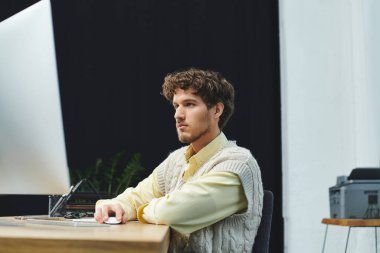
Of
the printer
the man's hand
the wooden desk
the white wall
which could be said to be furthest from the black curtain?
the wooden desk

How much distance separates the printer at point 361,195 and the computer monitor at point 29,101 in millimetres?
2290

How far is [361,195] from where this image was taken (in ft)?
10.4

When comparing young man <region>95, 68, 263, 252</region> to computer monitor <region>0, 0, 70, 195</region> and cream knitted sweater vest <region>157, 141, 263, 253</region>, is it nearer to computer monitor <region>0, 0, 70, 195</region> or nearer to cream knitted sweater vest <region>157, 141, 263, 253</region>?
cream knitted sweater vest <region>157, 141, 263, 253</region>

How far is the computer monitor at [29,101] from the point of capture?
1168mm

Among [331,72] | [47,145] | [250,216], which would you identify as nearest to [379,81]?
[331,72]

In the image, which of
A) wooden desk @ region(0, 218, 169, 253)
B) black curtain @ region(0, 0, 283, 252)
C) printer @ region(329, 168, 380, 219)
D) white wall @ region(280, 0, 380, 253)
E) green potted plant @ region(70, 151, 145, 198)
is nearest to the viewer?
wooden desk @ region(0, 218, 169, 253)

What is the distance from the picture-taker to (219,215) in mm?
1530

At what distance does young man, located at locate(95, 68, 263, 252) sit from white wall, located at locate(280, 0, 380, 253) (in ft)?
7.74

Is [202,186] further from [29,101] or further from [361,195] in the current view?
[361,195]

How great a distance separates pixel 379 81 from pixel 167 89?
2.42 m

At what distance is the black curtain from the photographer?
486cm

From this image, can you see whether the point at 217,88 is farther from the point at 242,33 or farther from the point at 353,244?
the point at 242,33

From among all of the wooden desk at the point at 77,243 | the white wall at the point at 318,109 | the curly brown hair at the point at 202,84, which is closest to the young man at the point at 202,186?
the curly brown hair at the point at 202,84

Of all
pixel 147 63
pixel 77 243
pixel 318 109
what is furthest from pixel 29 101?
pixel 147 63
